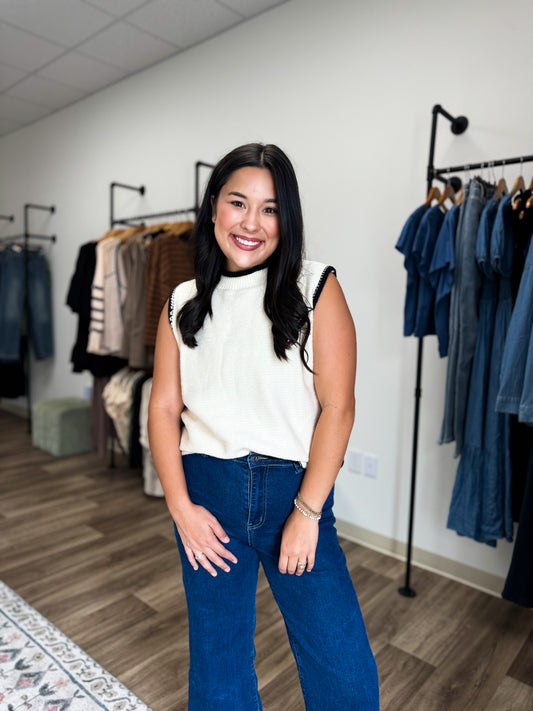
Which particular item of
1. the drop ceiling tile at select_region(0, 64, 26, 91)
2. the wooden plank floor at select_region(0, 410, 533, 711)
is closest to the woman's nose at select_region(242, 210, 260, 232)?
the wooden plank floor at select_region(0, 410, 533, 711)

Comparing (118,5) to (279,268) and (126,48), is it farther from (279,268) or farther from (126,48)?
(279,268)

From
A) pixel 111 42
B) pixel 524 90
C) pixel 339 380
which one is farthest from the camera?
pixel 111 42

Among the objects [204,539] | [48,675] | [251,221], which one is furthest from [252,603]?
[48,675]

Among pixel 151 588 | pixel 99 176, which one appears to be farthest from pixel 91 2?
pixel 151 588

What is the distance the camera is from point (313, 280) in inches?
37.4

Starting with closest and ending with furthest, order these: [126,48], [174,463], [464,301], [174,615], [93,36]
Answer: [174,463] < [464,301] < [174,615] < [93,36] < [126,48]

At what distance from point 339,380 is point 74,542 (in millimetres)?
2074

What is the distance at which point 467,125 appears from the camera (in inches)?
81.8

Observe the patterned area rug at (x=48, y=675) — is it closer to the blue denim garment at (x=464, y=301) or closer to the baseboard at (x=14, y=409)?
the blue denim garment at (x=464, y=301)

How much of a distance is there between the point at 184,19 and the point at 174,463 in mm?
2700

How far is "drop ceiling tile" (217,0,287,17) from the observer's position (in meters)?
2.62

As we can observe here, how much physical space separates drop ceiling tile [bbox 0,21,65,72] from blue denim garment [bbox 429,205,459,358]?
272 centimetres

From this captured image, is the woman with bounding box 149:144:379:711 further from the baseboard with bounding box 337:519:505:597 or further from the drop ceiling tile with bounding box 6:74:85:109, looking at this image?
the drop ceiling tile with bounding box 6:74:85:109

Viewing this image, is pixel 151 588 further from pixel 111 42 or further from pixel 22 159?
pixel 22 159
